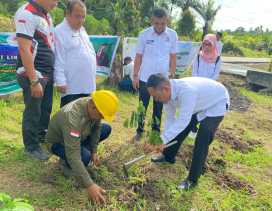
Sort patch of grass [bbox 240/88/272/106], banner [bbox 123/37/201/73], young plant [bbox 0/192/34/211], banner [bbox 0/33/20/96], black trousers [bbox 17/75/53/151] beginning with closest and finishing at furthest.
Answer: young plant [bbox 0/192/34/211] < black trousers [bbox 17/75/53/151] < banner [bbox 0/33/20/96] < patch of grass [bbox 240/88/272/106] < banner [bbox 123/37/201/73]

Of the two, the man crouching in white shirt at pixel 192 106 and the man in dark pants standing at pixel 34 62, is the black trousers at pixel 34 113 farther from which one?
the man crouching in white shirt at pixel 192 106

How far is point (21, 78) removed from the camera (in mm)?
4070

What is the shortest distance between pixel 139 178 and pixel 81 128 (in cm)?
110

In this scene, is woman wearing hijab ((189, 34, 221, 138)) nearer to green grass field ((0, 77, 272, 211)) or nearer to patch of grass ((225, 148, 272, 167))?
patch of grass ((225, 148, 272, 167))

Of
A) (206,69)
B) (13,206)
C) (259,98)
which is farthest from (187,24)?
(13,206)

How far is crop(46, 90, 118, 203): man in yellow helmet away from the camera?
327cm

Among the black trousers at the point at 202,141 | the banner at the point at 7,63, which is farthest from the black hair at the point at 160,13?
the banner at the point at 7,63

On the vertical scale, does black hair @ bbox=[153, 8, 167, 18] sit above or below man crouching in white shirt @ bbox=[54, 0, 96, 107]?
above

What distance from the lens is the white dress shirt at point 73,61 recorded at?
14.1ft

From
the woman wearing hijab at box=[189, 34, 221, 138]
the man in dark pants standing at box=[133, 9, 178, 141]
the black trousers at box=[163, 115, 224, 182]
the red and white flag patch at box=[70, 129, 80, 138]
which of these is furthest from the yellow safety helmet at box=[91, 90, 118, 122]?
the woman wearing hijab at box=[189, 34, 221, 138]

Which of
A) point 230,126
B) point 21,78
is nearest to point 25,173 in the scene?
point 21,78

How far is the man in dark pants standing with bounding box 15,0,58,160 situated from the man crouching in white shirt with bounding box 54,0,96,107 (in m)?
0.12

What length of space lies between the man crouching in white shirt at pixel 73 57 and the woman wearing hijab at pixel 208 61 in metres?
2.01

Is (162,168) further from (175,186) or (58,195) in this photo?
(58,195)
